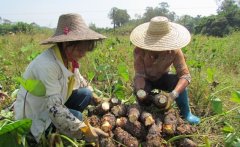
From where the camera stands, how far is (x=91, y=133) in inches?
72.7

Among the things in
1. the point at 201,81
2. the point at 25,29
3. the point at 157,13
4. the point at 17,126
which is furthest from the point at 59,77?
the point at 157,13

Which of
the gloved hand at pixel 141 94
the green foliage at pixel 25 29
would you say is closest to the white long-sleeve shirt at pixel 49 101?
the gloved hand at pixel 141 94

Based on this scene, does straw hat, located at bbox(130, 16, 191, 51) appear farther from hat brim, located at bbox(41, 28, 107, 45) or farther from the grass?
hat brim, located at bbox(41, 28, 107, 45)

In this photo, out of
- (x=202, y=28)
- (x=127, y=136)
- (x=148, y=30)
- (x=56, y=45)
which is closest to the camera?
(x=56, y=45)

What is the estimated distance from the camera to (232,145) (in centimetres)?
182

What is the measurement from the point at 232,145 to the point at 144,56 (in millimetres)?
912

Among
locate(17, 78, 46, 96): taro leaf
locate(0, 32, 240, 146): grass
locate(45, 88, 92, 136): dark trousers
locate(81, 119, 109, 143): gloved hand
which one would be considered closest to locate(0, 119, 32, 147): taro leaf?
locate(17, 78, 46, 96): taro leaf

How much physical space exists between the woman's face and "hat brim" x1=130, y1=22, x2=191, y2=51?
598mm

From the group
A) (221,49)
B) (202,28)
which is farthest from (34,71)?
(202,28)

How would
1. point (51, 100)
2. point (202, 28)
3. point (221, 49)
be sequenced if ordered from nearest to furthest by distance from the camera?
1. point (51, 100)
2. point (221, 49)
3. point (202, 28)

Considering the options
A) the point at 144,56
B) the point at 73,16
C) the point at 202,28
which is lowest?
the point at 202,28

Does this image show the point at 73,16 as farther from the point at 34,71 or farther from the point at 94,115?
the point at 94,115

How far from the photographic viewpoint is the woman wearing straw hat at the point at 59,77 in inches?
69.3

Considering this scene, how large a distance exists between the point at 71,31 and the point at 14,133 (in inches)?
23.4
